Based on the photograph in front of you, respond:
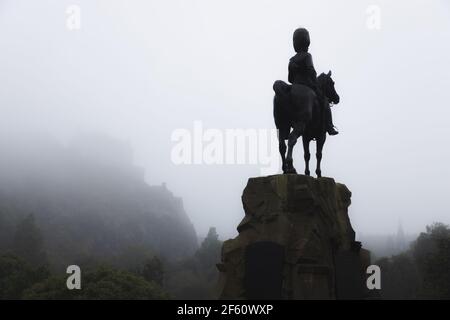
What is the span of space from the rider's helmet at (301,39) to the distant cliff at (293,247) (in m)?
3.18

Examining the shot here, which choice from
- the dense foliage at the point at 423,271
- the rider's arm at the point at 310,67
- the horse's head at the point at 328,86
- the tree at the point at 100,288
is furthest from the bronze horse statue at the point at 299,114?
the dense foliage at the point at 423,271

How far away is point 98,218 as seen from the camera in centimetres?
9388

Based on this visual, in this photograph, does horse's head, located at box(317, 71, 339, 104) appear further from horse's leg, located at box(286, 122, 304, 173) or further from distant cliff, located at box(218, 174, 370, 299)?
distant cliff, located at box(218, 174, 370, 299)

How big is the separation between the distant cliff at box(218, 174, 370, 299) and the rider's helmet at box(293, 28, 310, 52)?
10.4 ft

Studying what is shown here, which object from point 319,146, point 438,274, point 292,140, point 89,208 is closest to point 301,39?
point 292,140

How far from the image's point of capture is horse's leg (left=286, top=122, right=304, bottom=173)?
1090 centimetres

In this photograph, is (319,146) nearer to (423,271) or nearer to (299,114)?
(299,114)

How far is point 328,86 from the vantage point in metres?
12.3

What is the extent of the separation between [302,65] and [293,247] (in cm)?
425

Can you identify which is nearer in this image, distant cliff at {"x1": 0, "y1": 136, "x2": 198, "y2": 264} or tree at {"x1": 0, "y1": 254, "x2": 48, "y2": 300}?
tree at {"x1": 0, "y1": 254, "x2": 48, "y2": 300}

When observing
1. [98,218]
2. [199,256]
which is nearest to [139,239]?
[98,218]

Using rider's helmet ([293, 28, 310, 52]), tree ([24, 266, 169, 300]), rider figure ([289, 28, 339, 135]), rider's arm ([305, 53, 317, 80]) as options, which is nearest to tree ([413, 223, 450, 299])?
tree ([24, 266, 169, 300])
